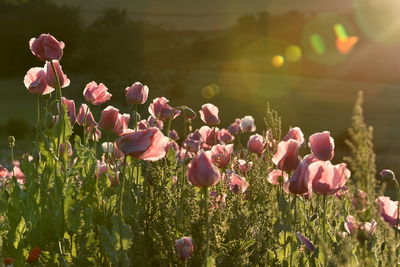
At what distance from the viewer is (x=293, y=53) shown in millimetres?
28422

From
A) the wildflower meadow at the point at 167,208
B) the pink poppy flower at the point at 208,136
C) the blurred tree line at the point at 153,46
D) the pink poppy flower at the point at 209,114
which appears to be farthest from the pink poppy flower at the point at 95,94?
the blurred tree line at the point at 153,46

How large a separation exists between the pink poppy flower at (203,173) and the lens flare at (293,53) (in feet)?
83.5

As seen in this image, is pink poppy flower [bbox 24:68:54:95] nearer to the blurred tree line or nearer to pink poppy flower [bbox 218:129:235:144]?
pink poppy flower [bbox 218:129:235:144]

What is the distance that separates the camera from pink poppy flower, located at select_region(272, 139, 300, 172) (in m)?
2.85

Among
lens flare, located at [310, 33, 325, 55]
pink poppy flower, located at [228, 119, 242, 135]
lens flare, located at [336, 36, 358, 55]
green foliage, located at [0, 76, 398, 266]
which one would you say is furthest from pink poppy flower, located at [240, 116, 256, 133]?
lens flare, located at [310, 33, 325, 55]

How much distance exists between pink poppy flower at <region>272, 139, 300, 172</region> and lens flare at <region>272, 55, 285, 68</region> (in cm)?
2486

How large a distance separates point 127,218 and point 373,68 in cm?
2633

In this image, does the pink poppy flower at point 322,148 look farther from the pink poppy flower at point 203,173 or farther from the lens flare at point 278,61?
the lens flare at point 278,61

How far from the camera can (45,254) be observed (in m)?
3.13

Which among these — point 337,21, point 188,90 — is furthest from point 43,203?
point 337,21

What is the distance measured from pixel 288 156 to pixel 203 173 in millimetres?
721

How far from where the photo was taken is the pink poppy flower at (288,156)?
112 inches

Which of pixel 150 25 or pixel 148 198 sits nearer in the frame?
pixel 148 198

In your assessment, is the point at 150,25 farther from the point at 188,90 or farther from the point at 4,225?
the point at 4,225
